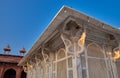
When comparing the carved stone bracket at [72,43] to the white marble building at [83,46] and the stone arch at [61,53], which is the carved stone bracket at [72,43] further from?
the stone arch at [61,53]

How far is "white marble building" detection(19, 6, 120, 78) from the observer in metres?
2.63

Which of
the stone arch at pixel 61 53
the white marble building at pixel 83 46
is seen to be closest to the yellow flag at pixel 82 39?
the white marble building at pixel 83 46

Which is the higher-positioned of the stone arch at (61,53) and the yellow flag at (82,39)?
the yellow flag at (82,39)

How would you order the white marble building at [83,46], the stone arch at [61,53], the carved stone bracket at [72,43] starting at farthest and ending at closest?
the stone arch at [61,53] → the carved stone bracket at [72,43] → the white marble building at [83,46]

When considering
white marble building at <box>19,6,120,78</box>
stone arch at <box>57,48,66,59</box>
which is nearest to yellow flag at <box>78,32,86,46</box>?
white marble building at <box>19,6,120,78</box>

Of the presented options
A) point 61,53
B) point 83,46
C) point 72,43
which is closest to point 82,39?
point 83,46

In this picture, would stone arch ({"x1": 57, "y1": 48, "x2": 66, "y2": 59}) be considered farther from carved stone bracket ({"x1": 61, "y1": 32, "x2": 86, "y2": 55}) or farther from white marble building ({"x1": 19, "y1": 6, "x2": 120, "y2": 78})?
carved stone bracket ({"x1": 61, "y1": 32, "x2": 86, "y2": 55})

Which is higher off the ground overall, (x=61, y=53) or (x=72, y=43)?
(x=72, y=43)

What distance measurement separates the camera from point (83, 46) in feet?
8.73

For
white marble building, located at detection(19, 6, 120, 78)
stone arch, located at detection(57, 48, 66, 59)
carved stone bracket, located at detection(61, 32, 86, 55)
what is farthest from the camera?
stone arch, located at detection(57, 48, 66, 59)

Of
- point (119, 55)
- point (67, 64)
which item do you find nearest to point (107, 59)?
point (119, 55)

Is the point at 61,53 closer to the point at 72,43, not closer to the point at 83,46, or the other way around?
the point at 72,43

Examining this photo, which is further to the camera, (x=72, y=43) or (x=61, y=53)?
(x=61, y=53)

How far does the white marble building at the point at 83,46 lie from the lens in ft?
8.64
